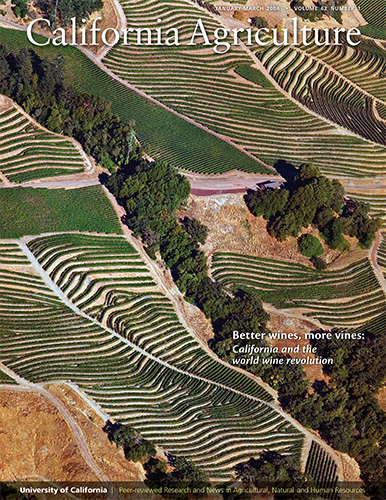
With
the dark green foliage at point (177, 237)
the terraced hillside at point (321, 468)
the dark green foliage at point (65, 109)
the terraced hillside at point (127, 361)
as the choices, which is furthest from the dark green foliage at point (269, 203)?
the terraced hillside at point (321, 468)

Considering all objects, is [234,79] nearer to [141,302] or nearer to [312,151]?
[312,151]

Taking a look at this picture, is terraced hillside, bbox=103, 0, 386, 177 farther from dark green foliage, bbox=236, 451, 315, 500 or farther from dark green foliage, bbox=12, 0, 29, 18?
dark green foliage, bbox=236, 451, 315, 500

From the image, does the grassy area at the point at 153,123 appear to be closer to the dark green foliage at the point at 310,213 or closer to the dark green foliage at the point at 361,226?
the dark green foliage at the point at 310,213

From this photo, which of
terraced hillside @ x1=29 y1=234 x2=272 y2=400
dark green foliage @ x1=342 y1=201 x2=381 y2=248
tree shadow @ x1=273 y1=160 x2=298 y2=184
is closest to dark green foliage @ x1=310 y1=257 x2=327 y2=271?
dark green foliage @ x1=342 y1=201 x2=381 y2=248

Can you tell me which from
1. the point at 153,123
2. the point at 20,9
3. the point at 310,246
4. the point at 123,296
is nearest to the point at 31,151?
the point at 153,123

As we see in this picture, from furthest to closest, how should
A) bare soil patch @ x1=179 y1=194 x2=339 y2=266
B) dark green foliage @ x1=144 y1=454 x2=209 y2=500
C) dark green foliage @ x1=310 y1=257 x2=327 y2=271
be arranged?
bare soil patch @ x1=179 y1=194 x2=339 y2=266
dark green foliage @ x1=310 y1=257 x2=327 y2=271
dark green foliage @ x1=144 y1=454 x2=209 y2=500

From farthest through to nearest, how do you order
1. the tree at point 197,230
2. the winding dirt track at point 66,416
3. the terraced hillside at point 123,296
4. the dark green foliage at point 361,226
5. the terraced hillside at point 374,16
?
the terraced hillside at point 374,16
the dark green foliage at point 361,226
the tree at point 197,230
the terraced hillside at point 123,296
the winding dirt track at point 66,416

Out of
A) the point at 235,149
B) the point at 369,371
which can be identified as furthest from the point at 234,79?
the point at 369,371
